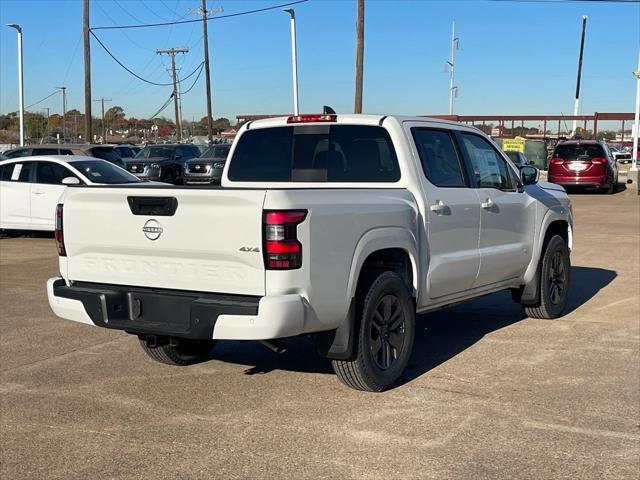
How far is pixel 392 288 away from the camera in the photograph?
17.6ft

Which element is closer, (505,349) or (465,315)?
(505,349)

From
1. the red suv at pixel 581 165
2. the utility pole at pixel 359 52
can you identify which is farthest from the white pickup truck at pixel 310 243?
the utility pole at pixel 359 52

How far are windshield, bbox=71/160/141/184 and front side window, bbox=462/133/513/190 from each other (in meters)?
8.66

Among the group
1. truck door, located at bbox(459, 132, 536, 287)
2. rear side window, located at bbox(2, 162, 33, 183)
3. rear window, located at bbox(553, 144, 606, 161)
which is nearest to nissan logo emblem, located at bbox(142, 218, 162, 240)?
truck door, located at bbox(459, 132, 536, 287)

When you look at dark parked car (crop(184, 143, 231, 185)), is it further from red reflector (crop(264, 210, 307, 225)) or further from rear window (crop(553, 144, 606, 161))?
red reflector (crop(264, 210, 307, 225))

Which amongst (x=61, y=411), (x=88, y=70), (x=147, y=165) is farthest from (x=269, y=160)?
(x=88, y=70)

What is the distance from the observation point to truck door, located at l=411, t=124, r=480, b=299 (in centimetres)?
588

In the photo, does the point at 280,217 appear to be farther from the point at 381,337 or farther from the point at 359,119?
the point at 359,119

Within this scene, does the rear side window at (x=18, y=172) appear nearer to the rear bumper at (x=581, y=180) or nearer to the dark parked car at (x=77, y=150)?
the dark parked car at (x=77, y=150)

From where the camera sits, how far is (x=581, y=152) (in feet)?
82.9

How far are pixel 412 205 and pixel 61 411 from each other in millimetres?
2808

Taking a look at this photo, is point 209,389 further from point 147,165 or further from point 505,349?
point 147,165

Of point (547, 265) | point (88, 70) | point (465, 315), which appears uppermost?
point (88, 70)

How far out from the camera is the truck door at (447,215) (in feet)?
19.3
